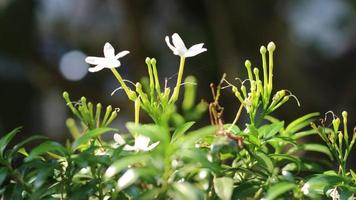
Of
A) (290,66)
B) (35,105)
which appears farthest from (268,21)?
(35,105)

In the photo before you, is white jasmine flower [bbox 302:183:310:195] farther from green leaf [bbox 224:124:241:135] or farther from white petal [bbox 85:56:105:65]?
white petal [bbox 85:56:105:65]

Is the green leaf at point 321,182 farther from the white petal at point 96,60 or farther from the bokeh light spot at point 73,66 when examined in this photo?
the bokeh light spot at point 73,66

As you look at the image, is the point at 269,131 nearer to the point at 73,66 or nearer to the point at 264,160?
the point at 264,160

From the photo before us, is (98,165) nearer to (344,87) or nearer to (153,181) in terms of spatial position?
(153,181)

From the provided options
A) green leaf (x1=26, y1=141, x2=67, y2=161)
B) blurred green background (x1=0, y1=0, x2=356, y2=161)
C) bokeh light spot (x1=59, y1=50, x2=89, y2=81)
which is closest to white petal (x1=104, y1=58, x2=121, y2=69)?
green leaf (x1=26, y1=141, x2=67, y2=161)

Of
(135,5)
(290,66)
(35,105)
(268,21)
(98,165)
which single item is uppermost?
(98,165)

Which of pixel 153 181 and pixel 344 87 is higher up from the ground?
pixel 153 181

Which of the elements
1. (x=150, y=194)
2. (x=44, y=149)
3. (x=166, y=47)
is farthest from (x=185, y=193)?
(x=166, y=47)
